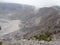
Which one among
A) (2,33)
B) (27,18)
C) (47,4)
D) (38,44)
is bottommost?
(38,44)

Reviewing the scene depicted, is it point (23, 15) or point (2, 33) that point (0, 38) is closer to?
point (2, 33)

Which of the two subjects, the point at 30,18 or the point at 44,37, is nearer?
the point at 44,37

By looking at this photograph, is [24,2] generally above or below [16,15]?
above

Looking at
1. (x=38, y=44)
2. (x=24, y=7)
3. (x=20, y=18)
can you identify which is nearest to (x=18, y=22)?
(x=20, y=18)

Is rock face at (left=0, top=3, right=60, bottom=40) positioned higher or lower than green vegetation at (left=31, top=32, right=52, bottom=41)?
higher

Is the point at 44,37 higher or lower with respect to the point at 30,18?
lower

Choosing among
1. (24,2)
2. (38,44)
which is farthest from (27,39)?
(24,2)

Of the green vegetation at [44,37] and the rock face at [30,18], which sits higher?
the rock face at [30,18]
